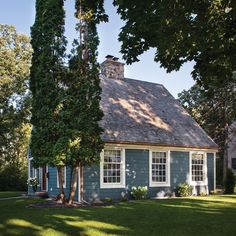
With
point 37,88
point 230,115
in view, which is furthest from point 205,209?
point 230,115

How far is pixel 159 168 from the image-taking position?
67.9ft

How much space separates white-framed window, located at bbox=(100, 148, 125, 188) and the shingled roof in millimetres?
759

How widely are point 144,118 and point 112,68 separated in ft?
15.3

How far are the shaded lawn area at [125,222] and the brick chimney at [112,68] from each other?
1188cm

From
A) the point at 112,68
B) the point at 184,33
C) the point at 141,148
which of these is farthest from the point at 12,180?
the point at 184,33

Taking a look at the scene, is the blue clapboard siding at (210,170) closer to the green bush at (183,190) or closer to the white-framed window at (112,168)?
the green bush at (183,190)

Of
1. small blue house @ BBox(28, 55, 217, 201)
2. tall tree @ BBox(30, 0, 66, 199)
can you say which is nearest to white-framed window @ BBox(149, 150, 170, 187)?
small blue house @ BBox(28, 55, 217, 201)

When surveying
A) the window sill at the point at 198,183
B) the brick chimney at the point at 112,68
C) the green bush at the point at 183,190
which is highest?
the brick chimney at the point at 112,68

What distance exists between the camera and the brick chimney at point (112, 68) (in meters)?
24.3

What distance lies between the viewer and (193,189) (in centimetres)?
2195

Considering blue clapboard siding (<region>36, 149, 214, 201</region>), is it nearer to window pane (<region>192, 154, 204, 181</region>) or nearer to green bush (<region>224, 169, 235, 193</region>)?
window pane (<region>192, 154, 204, 181</region>)

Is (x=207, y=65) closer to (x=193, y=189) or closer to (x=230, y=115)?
(x=193, y=189)

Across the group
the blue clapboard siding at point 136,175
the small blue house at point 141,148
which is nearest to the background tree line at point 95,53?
the blue clapboard siding at point 136,175

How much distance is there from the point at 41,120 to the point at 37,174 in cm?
826
